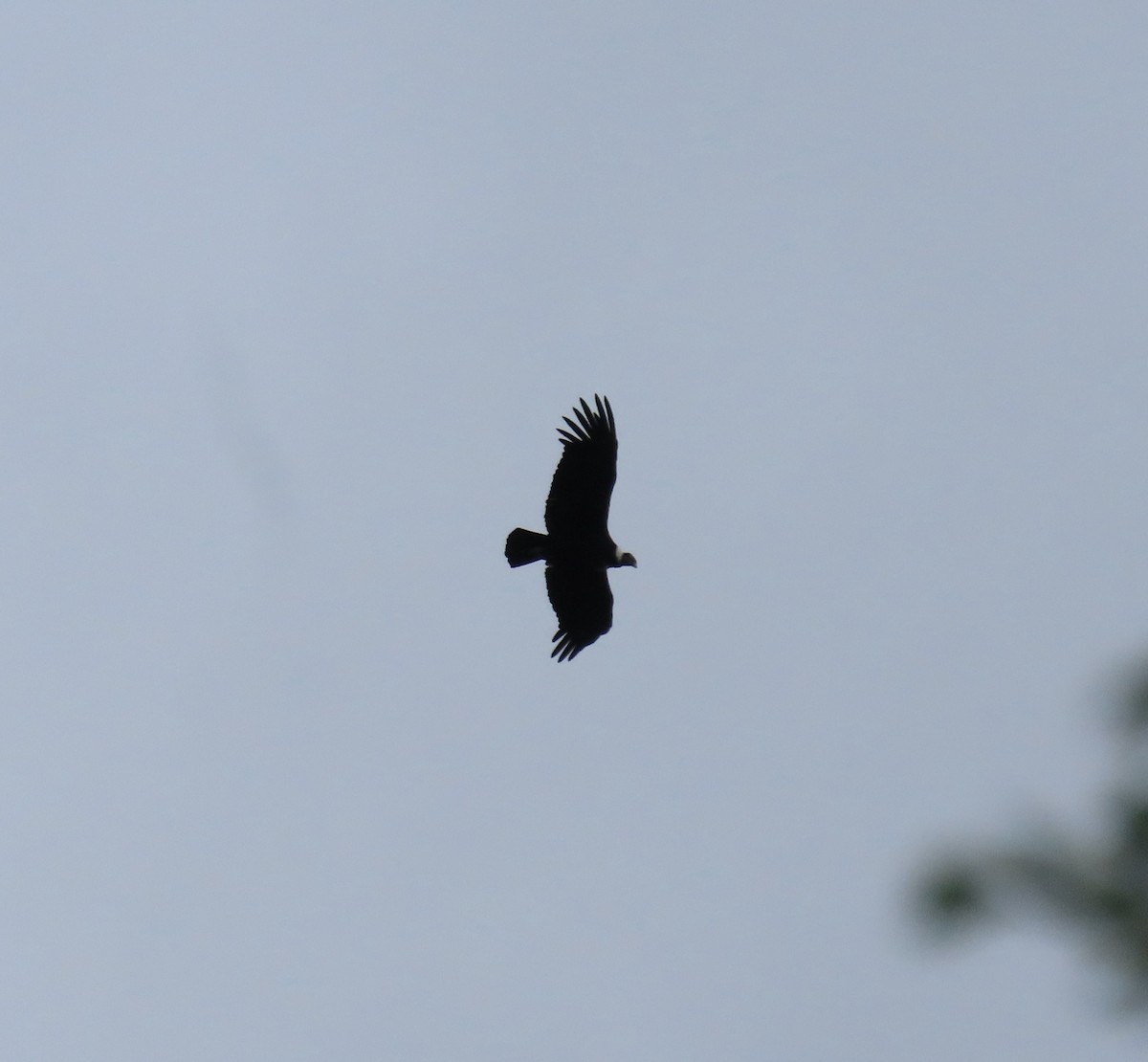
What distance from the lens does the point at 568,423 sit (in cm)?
1683

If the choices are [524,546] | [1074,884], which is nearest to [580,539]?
[524,546]

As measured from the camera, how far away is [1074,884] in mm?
2723

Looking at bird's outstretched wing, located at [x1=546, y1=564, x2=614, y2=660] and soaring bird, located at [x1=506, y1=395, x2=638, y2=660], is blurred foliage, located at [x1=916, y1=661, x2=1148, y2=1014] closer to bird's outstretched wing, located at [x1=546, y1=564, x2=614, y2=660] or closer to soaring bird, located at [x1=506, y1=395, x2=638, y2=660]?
soaring bird, located at [x1=506, y1=395, x2=638, y2=660]

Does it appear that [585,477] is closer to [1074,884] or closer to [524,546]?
[524,546]

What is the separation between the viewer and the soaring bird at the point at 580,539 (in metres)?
16.9

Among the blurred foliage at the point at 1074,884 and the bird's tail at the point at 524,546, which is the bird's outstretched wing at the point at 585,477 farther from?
the blurred foliage at the point at 1074,884

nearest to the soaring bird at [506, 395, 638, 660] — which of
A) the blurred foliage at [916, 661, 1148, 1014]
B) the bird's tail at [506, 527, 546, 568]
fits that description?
the bird's tail at [506, 527, 546, 568]

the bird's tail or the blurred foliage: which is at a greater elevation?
the bird's tail

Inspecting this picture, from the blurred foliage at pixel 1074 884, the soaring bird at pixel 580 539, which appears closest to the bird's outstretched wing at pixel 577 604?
the soaring bird at pixel 580 539

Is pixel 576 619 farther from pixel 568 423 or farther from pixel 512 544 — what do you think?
pixel 568 423

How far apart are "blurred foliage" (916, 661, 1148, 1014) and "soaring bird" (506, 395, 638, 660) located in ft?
45.7

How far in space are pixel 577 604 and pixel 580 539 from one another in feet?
3.34

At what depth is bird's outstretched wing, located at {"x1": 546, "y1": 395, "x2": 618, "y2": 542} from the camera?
16875 millimetres

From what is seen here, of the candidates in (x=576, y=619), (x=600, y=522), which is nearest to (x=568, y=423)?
(x=600, y=522)
